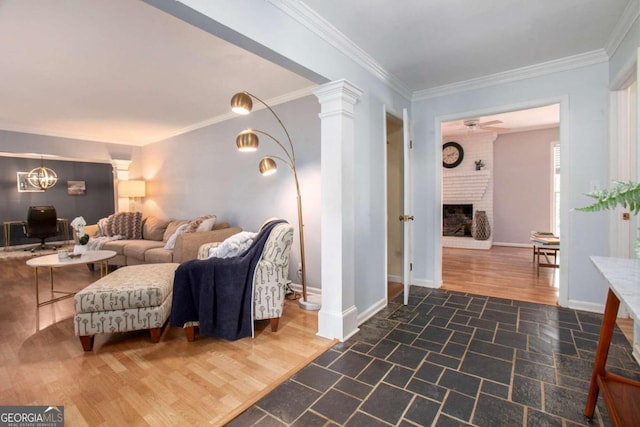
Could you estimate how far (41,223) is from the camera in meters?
6.87

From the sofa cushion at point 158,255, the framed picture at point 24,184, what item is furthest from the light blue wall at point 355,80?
the framed picture at point 24,184

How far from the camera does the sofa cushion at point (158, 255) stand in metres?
3.96

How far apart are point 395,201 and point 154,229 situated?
12.9 ft

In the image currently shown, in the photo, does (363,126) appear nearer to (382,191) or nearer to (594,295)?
(382,191)

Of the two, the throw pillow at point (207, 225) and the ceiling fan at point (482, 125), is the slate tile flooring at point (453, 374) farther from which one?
the ceiling fan at point (482, 125)

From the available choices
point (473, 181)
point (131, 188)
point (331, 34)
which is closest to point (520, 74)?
point (331, 34)

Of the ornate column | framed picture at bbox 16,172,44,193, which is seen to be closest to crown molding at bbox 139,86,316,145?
the ornate column

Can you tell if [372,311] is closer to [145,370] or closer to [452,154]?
[145,370]

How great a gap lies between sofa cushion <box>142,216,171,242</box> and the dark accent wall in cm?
468

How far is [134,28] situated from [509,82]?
139 inches

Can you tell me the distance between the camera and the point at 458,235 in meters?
7.03

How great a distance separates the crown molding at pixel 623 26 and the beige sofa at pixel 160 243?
4245 millimetres

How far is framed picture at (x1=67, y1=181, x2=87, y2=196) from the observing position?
8055 millimetres

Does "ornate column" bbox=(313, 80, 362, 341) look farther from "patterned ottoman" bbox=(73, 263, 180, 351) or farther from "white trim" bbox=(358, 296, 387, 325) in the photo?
"patterned ottoman" bbox=(73, 263, 180, 351)
